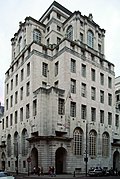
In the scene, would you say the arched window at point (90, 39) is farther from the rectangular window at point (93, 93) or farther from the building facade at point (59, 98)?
the rectangular window at point (93, 93)

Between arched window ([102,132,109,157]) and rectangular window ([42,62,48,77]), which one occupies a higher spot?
rectangular window ([42,62,48,77])

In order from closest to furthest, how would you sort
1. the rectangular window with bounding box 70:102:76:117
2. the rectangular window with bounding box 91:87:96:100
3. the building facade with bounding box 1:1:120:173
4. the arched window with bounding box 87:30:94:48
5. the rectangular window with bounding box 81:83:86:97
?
1. the building facade with bounding box 1:1:120:173
2. the rectangular window with bounding box 70:102:76:117
3. the rectangular window with bounding box 81:83:86:97
4. the rectangular window with bounding box 91:87:96:100
5. the arched window with bounding box 87:30:94:48

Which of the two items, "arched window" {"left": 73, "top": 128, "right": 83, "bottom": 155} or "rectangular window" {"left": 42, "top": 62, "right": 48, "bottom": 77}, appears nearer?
"arched window" {"left": 73, "top": 128, "right": 83, "bottom": 155}

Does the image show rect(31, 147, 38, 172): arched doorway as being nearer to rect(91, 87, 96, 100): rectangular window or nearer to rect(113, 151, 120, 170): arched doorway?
rect(91, 87, 96, 100): rectangular window

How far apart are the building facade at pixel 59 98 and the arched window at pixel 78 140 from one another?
0.18 meters

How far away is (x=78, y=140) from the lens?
50.7m

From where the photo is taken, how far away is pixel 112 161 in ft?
187

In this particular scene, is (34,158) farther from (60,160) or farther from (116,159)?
(116,159)

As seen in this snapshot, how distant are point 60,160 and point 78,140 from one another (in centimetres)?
494

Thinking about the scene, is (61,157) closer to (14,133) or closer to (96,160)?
(96,160)

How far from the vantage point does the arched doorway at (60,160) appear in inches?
1885

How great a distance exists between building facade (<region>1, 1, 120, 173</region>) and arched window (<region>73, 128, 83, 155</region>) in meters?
0.18

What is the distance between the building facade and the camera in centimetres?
4762

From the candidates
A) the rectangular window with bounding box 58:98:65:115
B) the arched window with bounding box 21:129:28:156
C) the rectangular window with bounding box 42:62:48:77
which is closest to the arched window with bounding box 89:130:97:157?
the rectangular window with bounding box 58:98:65:115
